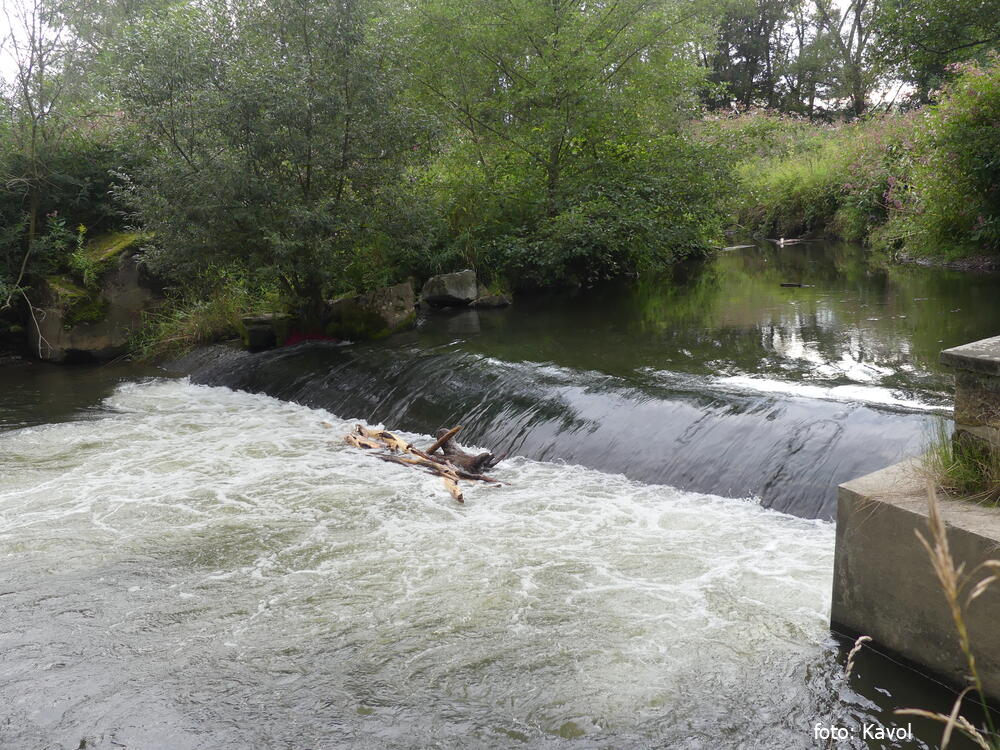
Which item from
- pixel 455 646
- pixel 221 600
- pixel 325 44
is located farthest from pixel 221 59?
pixel 455 646

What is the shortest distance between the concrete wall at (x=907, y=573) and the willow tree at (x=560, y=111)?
37.3ft

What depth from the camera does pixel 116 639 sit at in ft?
15.1

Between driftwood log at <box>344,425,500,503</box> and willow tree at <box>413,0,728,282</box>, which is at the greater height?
willow tree at <box>413,0,728,282</box>

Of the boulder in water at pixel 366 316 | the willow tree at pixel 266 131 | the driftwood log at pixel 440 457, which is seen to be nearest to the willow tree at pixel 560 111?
the boulder in water at pixel 366 316

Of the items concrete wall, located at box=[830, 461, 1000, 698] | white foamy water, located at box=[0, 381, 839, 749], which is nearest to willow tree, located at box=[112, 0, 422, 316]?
white foamy water, located at box=[0, 381, 839, 749]

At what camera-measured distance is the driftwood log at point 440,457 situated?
7.15 metres

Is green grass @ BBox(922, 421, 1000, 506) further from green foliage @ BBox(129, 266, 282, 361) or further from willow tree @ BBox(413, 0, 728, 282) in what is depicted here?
green foliage @ BBox(129, 266, 282, 361)

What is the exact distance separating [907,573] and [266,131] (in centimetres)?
944

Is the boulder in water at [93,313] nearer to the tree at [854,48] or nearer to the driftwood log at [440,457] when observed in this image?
the driftwood log at [440,457]

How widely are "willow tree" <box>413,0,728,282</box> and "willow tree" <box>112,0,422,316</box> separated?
391 cm

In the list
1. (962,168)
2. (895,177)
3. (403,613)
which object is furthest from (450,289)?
(403,613)

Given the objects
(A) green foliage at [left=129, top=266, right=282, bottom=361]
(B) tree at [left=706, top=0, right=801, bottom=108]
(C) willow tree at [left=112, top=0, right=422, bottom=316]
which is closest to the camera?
(C) willow tree at [left=112, top=0, right=422, bottom=316]

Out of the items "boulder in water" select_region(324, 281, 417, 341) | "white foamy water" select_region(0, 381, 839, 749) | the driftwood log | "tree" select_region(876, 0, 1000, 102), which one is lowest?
"white foamy water" select_region(0, 381, 839, 749)

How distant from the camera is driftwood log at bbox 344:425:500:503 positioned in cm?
715
